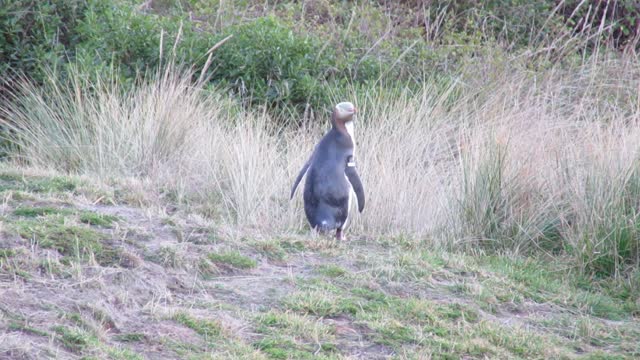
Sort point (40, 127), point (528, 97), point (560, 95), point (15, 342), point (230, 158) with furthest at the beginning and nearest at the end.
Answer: point (560, 95) < point (528, 97) < point (40, 127) < point (230, 158) < point (15, 342)

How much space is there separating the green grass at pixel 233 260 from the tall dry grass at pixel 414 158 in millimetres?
1094

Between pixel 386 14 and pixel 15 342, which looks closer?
pixel 15 342

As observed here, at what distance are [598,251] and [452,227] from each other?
119cm

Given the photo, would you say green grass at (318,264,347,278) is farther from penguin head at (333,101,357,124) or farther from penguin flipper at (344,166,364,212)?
penguin head at (333,101,357,124)

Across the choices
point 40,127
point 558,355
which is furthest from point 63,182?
point 558,355

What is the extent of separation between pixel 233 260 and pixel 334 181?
5.19 ft

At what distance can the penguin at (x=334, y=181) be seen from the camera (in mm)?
7355

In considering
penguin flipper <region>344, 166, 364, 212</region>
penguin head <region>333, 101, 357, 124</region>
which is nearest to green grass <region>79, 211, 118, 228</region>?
penguin flipper <region>344, 166, 364, 212</region>

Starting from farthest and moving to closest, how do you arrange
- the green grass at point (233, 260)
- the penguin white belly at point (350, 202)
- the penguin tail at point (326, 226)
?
the penguin white belly at point (350, 202), the penguin tail at point (326, 226), the green grass at point (233, 260)

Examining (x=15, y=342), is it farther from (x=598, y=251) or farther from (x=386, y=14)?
(x=386, y=14)

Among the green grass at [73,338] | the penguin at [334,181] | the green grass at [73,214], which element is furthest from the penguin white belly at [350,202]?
the green grass at [73,338]

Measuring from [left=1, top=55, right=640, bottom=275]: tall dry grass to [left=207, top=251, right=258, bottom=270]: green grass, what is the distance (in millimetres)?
1094

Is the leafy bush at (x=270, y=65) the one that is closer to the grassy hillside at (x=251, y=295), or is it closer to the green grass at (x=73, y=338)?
the grassy hillside at (x=251, y=295)

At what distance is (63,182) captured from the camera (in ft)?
24.0
